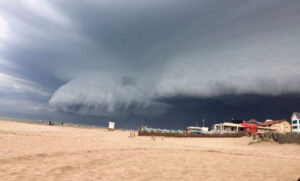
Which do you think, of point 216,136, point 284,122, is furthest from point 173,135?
point 284,122

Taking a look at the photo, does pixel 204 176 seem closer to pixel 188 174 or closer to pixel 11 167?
pixel 188 174

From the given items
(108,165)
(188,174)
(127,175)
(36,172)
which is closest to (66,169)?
(36,172)

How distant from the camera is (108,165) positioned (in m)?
9.50

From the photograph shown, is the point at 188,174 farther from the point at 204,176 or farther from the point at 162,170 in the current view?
the point at 162,170

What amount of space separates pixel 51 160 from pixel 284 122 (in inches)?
3173

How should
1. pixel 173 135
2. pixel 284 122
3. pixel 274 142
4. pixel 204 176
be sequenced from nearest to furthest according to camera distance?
pixel 204 176
pixel 274 142
pixel 173 135
pixel 284 122

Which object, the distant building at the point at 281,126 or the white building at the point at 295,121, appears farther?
the white building at the point at 295,121

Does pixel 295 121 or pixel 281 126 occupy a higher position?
pixel 295 121

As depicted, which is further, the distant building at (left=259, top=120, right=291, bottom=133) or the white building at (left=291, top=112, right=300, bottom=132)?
the white building at (left=291, top=112, right=300, bottom=132)

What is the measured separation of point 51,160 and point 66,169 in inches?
81.0

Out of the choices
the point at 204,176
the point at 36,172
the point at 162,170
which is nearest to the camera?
the point at 36,172

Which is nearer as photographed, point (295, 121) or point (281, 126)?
point (281, 126)

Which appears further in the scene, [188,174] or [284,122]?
[284,122]

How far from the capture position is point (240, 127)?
6944 centimetres
